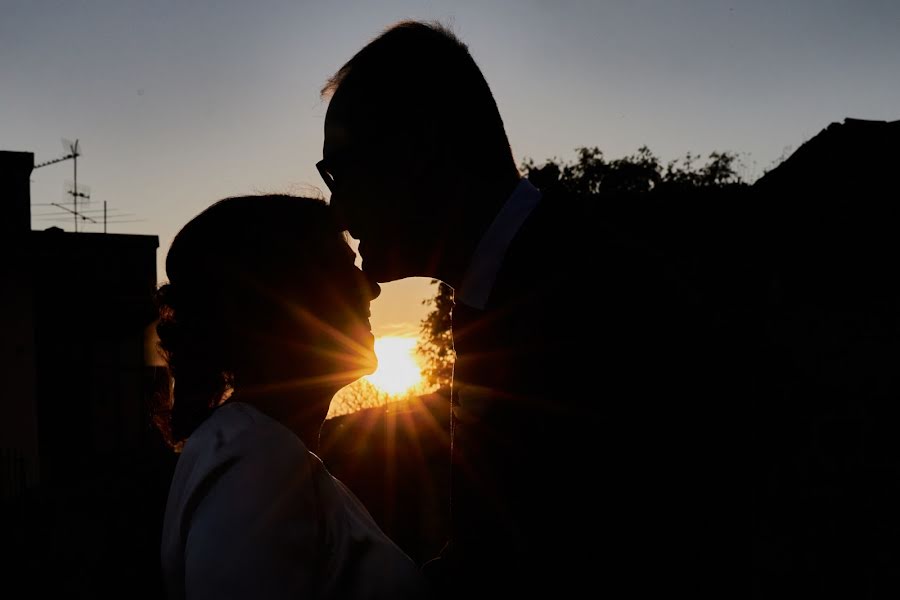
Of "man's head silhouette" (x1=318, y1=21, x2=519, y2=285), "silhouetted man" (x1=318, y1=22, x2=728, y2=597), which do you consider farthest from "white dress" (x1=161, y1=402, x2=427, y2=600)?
"man's head silhouette" (x1=318, y1=21, x2=519, y2=285)

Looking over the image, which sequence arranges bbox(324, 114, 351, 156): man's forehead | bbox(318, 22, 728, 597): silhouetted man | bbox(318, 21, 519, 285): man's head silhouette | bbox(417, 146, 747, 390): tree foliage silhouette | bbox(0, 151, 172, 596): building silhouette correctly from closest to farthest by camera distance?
bbox(318, 22, 728, 597): silhouetted man < bbox(318, 21, 519, 285): man's head silhouette < bbox(324, 114, 351, 156): man's forehead < bbox(0, 151, 172, 596): building silhouette < bbox(417, 146, 747, 390): tree foliage silhouette

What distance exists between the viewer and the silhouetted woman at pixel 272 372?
69.6 inches

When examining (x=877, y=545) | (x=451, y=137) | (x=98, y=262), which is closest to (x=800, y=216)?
(x=877, y=545)

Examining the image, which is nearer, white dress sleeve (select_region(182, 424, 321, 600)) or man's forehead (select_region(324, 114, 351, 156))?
white dress sleeve (select_region(182, 424, 321, 600))

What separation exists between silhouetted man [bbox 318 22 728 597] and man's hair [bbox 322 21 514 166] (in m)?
0.25

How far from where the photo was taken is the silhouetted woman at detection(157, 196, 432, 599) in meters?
1.77

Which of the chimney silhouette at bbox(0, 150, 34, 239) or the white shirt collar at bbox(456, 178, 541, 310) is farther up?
the chimney silhouette at bbox(0, 150, 34, 239)

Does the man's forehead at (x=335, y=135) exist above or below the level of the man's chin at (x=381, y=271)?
above

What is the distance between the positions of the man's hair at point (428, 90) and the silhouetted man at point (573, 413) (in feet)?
0.81

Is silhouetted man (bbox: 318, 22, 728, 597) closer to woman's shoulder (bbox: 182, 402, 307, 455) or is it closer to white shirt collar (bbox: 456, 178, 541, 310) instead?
white shirt collar (bbox: 456, 178, 541, 310)

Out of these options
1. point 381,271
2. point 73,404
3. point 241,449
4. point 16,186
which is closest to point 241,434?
point 241,449

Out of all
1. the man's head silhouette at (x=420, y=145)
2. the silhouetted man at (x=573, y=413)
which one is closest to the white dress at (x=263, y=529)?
the silhouetted man at (x=573, y=413)

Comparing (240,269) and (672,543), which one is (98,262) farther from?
(672,543)

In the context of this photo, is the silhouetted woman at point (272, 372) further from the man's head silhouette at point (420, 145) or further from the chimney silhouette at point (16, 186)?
the chimney silhouette at point (16, 186)
